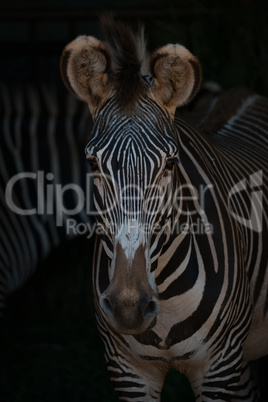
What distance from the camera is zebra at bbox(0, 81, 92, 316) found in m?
6.06

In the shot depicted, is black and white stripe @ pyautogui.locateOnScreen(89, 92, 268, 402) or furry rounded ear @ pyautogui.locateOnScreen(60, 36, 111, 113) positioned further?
furry rounded ear @ pyautogui.locateOnScreen(60, 36, 111, 113)

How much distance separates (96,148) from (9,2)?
780cm

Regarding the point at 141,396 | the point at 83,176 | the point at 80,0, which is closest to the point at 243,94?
the point at 83,176

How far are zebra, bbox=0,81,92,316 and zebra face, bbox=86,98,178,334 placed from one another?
118 inches

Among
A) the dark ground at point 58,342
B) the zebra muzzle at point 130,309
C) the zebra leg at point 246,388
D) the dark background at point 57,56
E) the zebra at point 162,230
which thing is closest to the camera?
the zebra muzzle at point 130,309

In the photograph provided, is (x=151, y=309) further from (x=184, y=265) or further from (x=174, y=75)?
(x=174, y=75)

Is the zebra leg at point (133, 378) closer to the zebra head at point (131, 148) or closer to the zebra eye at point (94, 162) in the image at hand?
the zebra head at point (131, 148)

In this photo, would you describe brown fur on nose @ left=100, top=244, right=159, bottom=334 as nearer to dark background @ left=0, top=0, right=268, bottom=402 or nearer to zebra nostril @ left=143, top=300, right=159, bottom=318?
zebra nostril @ left=143, top=300, right=159, bottom=318

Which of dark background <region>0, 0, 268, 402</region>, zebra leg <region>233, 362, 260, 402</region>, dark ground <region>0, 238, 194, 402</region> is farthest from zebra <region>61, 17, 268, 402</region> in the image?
dark background <region>0, 0, 268, 402</region>

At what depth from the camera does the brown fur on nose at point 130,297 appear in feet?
9.18

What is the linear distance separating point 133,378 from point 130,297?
100 centimetres

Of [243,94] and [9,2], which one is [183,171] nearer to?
[243,94]

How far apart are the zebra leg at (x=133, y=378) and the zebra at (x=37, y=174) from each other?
2.49 metres

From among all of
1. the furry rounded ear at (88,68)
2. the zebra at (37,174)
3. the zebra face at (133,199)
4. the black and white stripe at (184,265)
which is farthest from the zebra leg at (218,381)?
the zebra at (37,174)
